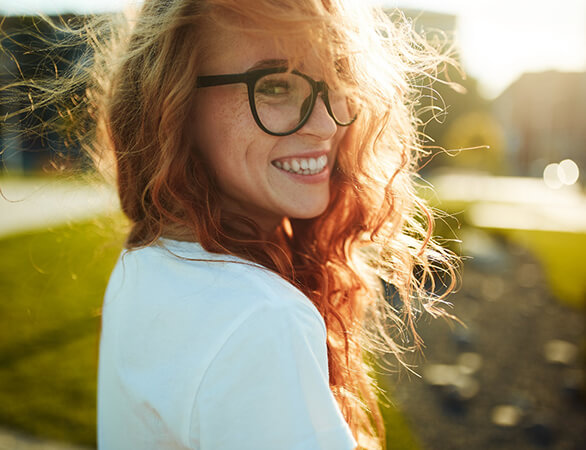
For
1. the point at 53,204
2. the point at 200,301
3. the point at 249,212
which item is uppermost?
the point at 249,212

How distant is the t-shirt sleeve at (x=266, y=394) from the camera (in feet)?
3.14

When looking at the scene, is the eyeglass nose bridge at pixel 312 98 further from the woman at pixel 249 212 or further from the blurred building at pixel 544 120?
the blurred building at pixel 544 120

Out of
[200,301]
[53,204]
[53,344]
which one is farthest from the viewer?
[53,204]

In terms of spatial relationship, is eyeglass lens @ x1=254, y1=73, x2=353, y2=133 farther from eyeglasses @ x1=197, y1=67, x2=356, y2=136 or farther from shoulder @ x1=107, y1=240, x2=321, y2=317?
Result: shoulder @ x1=107, y1=240, x2=321, y2=317

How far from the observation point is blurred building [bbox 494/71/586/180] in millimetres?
44156

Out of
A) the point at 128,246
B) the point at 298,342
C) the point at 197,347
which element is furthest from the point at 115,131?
the point at 298,342

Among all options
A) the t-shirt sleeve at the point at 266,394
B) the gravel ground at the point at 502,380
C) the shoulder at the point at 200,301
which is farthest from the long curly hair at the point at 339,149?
the gravel ground at the point at 502,380

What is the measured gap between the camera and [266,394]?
960 mm

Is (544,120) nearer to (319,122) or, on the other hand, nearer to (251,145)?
(319,122)

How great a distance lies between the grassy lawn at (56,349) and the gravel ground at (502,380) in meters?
0.47

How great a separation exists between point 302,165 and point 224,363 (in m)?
0.83

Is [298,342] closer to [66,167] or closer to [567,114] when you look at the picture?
[66,167]

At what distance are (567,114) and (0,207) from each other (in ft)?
161

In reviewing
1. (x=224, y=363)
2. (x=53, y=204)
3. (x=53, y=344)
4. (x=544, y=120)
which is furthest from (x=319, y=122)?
(x=544, y=120)
